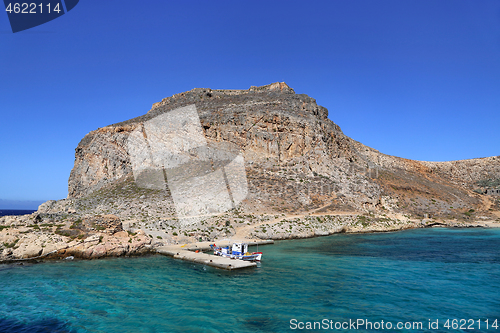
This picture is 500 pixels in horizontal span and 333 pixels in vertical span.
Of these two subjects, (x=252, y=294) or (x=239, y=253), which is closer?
(x=252, y=294)

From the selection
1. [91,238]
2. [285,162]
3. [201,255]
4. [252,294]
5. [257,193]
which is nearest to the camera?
[252,294]

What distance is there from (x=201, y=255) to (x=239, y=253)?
336cm

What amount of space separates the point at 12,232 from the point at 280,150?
40.7 metres

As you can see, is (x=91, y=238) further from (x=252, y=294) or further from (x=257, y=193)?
(x=257, y=193)

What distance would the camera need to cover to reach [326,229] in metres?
39.4

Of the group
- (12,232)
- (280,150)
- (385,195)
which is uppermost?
(280,150)

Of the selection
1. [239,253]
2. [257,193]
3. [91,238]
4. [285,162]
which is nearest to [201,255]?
[239,253]

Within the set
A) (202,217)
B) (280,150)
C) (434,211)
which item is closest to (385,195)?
(434,211)

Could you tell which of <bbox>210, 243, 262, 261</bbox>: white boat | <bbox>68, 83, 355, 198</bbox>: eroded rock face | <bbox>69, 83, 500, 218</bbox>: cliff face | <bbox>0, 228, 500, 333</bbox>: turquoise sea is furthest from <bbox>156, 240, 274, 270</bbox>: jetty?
<bbox>68, 83, 355, 198</bbox>: eroded rock face

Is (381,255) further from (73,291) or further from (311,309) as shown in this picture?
(73,291)

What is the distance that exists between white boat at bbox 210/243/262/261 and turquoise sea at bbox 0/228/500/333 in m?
0.92

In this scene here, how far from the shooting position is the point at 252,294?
15.0 m

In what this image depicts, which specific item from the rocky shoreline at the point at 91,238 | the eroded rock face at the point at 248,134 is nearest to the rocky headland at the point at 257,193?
the rocky shoreline at the point at 91,238

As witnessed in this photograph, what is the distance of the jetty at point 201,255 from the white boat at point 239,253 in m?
0.71
